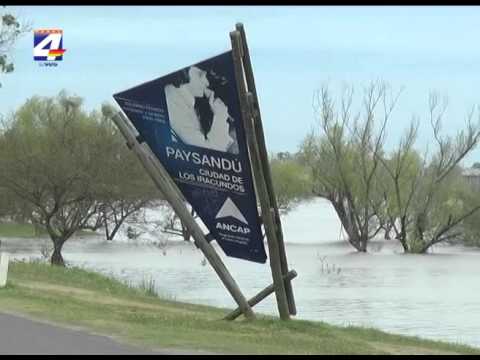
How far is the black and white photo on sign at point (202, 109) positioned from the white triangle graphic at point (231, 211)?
0.81 metres

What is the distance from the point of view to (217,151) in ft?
50.6

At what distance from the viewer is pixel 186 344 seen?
468 inches

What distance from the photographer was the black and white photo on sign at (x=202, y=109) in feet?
50.5

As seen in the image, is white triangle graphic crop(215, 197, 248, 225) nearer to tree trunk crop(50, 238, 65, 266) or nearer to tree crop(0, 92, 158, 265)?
Answer: tree trunk crop(50, 238, 65, 266)

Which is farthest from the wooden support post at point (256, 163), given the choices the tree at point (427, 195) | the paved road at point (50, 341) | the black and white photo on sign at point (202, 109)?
the tree at point (427, 195)

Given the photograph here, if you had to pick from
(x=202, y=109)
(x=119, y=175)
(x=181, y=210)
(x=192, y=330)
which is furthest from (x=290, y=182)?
(x=192, y=330)

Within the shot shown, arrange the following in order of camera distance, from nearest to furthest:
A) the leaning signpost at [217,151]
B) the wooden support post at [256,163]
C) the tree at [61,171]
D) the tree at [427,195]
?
1. the wooden support post at [256,163]
2. the leaning signpost at [217,151]
3. the tree at [61,171]
4. the tree at [427,195]

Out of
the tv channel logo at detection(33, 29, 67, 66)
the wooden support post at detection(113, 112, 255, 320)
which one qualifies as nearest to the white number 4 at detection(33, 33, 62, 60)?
the tv channel logo at detection(33, 29, 67, 66)

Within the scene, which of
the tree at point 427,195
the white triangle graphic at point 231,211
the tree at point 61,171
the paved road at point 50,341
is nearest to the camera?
the paved road at point 50,341

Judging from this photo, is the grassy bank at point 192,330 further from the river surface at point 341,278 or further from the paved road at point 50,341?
the river surface at point 341,278

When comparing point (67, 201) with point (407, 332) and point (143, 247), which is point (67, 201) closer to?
point (143, 247)

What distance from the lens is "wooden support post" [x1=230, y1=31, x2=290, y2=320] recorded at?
49.3 feet

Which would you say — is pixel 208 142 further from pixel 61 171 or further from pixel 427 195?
pixel 427 195

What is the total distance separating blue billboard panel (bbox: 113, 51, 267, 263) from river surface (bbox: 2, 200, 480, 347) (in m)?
7.67
